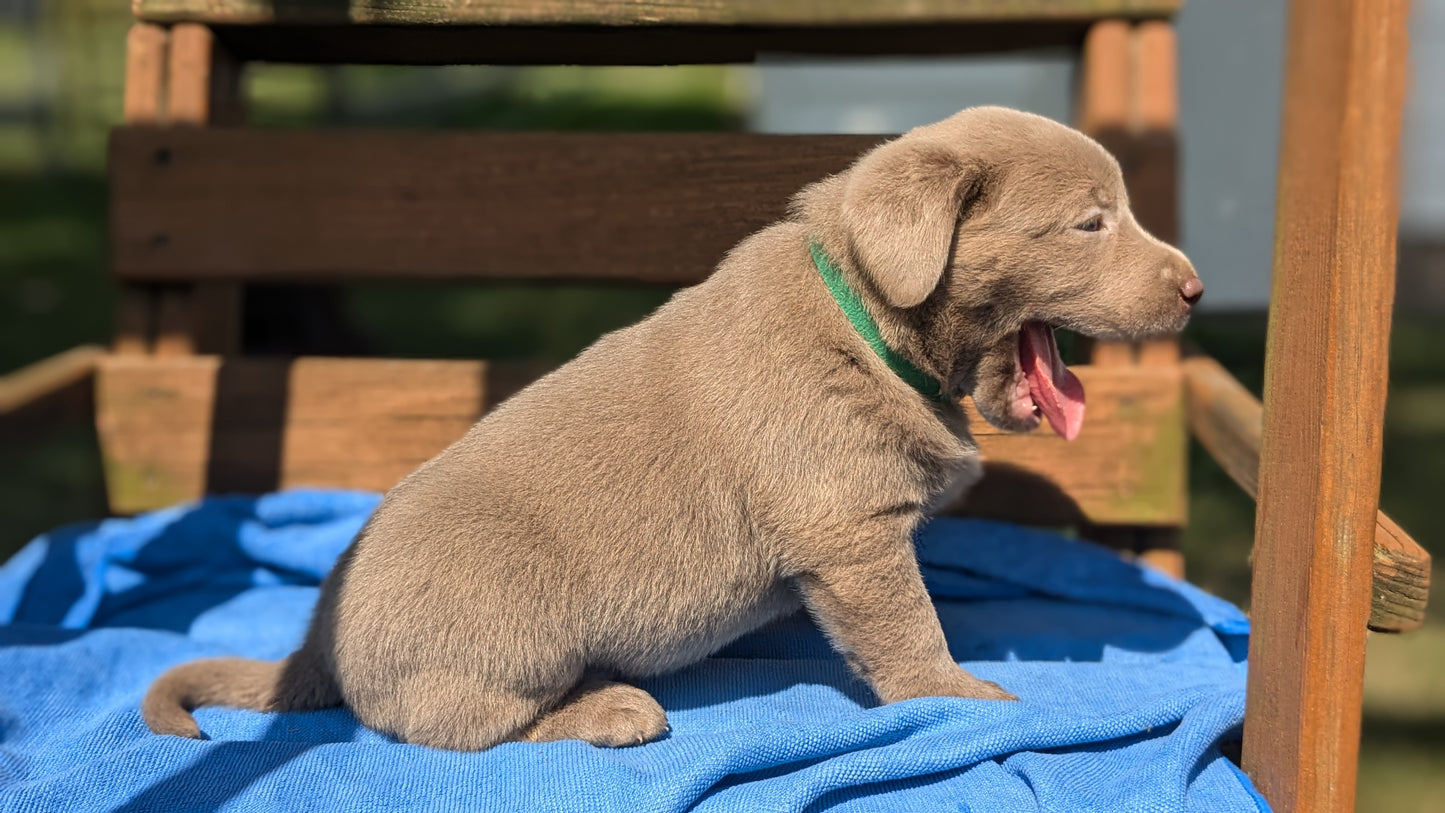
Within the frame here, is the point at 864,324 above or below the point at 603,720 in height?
above

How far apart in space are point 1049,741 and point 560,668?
3.63 ft

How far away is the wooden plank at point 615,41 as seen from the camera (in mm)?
3363

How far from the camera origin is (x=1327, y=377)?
208 centimetres

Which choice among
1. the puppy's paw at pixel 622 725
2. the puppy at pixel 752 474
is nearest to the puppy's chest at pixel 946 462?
the puppy at pixel 752 474

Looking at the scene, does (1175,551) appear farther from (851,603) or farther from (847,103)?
(847,103)

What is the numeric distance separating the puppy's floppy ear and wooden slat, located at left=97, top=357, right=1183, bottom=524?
1.39 metres

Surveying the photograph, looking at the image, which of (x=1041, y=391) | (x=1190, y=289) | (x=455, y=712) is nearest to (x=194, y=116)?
(x=455, y=712)

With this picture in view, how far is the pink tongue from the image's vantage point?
9.18ft

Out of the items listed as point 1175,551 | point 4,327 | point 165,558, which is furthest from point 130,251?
point 4,327

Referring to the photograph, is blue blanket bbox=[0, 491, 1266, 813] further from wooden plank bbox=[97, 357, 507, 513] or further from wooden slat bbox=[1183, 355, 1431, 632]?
wooden slat bbox=[1183, 355, 1431, 632]

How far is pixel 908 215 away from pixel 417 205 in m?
1.93

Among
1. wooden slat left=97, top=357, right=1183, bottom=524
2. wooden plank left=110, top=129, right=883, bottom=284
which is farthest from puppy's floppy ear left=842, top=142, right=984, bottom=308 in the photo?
wooden slat left=97, top=357, right=1183, bottom=524

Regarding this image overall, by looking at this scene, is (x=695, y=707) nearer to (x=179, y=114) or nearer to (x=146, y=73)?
(x=179, y=114)

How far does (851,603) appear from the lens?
2641 mm
